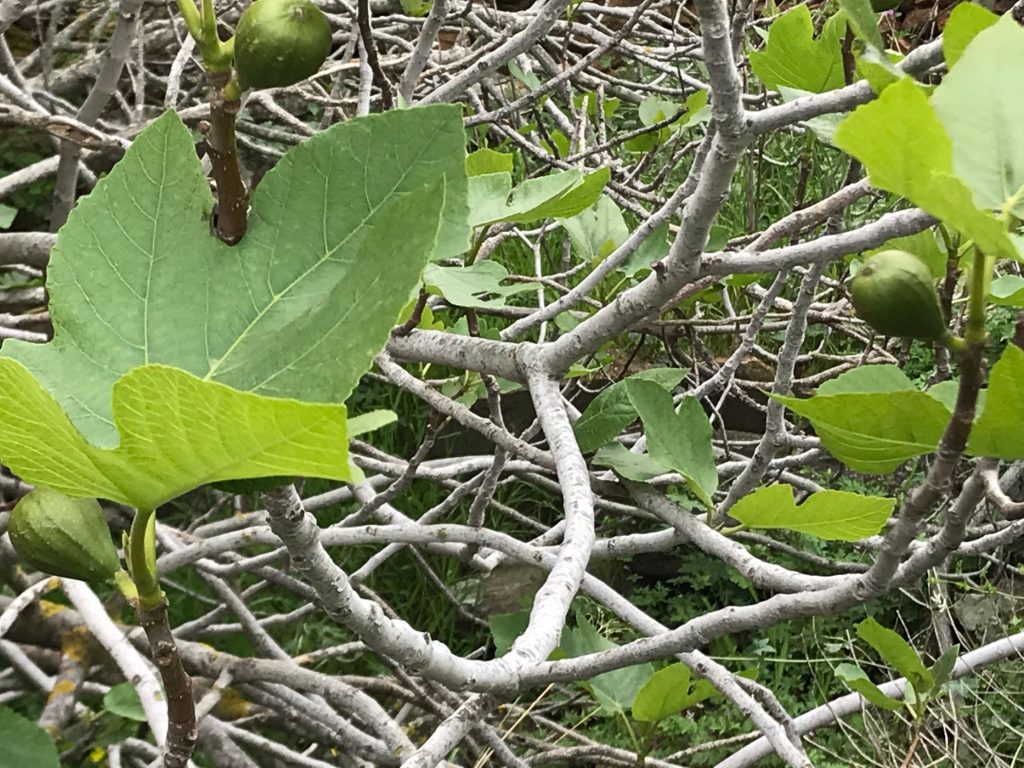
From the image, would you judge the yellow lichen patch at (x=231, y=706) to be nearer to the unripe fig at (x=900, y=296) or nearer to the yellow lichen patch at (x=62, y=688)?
the yellow lichen patch at (x=62, y=688)

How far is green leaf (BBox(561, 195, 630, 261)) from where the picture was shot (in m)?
1.09

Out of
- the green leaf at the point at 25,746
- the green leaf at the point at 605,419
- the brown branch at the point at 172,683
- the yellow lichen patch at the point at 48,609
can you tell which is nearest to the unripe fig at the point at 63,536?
the brown branch at the point at 172,683

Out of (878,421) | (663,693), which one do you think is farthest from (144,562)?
(663,693)

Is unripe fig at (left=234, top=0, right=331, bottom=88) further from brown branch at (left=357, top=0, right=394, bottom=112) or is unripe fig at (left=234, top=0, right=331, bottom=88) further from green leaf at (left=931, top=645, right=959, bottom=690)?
green leaf at (left=931, top=645, right=959, bottom=690)

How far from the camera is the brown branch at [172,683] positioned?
0.40 metres

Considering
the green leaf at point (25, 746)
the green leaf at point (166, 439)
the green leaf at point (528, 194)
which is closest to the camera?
the green leaf at point (166, 439)

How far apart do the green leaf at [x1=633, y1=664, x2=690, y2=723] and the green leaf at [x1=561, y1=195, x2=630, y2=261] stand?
0.44m

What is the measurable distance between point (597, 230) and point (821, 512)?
1.68 feet

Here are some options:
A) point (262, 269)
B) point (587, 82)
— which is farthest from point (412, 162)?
point (587, 82)

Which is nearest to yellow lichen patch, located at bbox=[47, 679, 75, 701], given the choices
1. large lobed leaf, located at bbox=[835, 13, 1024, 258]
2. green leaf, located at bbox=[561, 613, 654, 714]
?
green leaf, located at bbox=[561, 613, 654, 714]

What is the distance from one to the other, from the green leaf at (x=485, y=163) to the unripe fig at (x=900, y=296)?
395mm

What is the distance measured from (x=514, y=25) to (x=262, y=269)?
1.54 metres

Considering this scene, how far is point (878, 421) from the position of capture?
0.42 meters

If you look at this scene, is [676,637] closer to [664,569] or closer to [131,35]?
[131,35]
